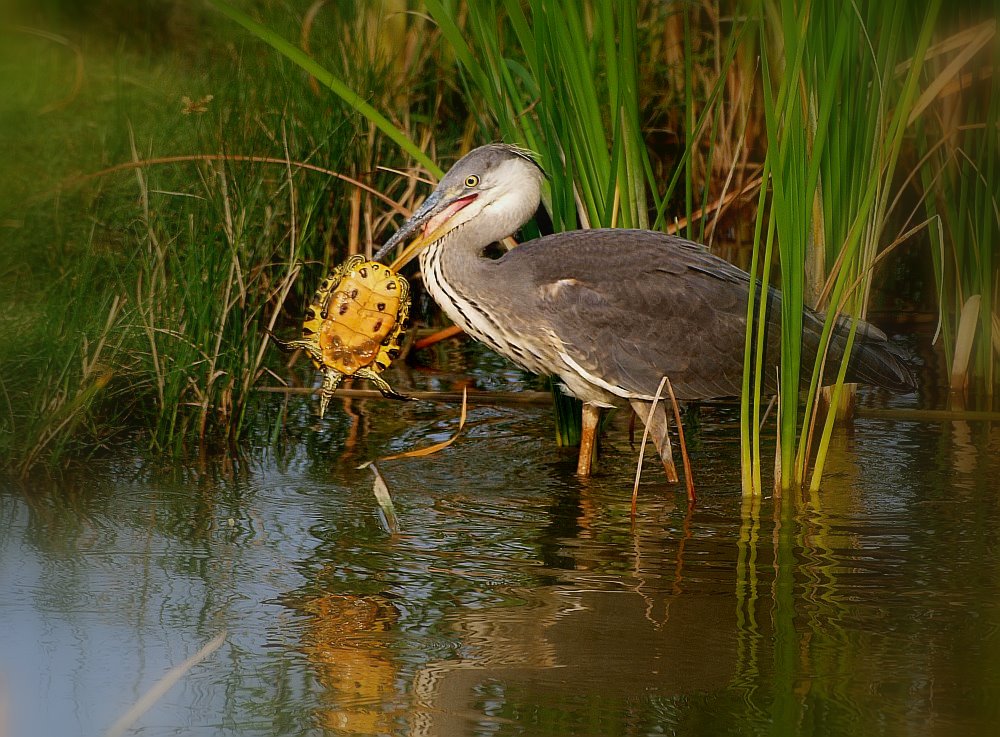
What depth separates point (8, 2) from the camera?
1012cm

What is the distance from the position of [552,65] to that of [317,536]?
1.85 metres

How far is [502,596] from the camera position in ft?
12.7

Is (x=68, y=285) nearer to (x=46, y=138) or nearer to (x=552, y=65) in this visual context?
(x=552, y=65)

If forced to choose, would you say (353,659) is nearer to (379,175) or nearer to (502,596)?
(502,596)

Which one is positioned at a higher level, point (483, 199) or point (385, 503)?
point (483, 199)

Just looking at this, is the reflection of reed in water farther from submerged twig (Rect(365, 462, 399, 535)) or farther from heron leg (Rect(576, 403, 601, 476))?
heron leg (Rect(576, 403, 601, 476))

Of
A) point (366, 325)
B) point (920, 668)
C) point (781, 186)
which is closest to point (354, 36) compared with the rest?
point (366, 325)

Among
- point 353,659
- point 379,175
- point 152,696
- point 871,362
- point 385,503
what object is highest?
point 379,175

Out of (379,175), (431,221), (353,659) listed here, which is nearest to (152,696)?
(353,659)

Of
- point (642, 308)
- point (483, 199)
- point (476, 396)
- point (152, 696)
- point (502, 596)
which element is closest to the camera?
point (152, 696)

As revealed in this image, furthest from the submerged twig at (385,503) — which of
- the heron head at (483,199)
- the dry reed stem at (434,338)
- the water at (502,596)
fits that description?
A: the dry reed stem at (434,338)

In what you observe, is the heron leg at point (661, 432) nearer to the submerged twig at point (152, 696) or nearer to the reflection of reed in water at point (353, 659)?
the reflection of reed in water at point (353, 659)

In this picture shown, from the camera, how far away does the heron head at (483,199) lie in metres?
5.14

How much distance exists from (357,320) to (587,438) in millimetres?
940
